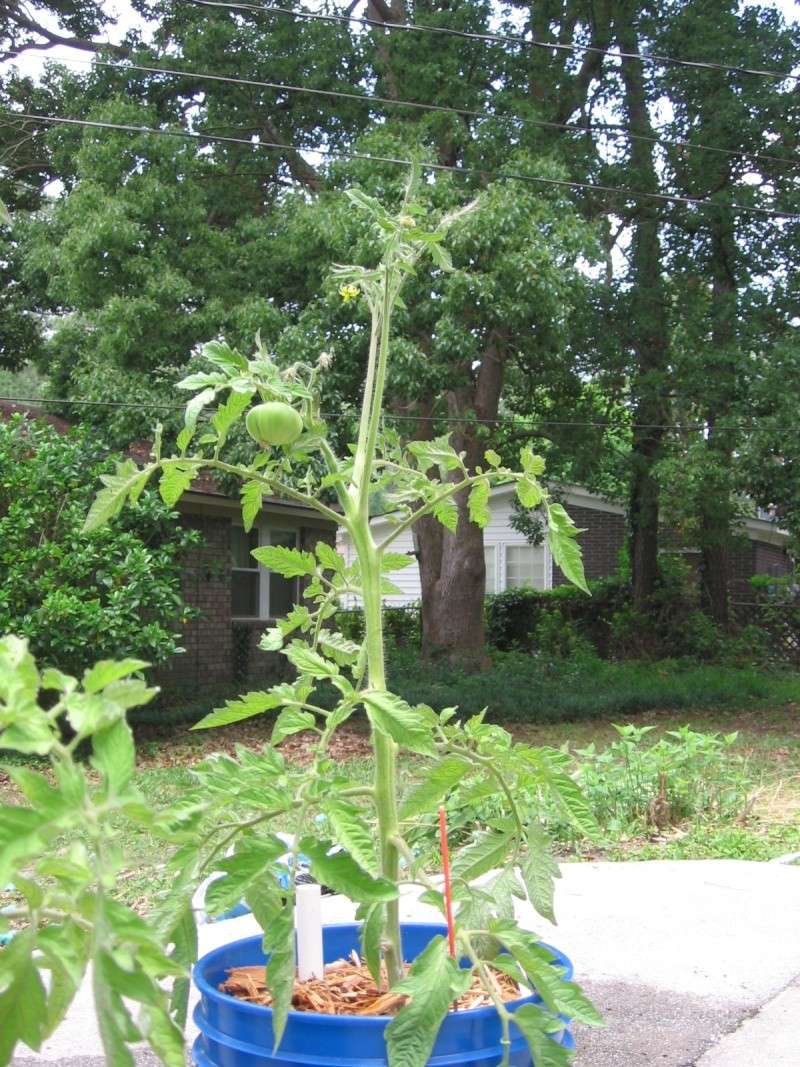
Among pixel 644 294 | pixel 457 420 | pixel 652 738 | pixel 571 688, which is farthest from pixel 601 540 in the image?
pixel 652 738

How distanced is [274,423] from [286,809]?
610mm

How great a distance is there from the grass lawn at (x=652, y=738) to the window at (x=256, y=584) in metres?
2.97

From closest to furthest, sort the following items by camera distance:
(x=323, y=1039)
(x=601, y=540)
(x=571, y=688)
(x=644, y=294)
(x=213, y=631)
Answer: (x=323, y=1039) → (x=213, y=631) → (x=571, y=688) → (x=644, y=294) → (x=601, y=540)

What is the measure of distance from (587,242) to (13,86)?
8359mm

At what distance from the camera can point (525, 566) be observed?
2617cm

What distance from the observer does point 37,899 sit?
3.76ft

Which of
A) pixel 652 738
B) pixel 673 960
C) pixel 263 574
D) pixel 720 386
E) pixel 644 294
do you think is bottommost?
pixel 652 738

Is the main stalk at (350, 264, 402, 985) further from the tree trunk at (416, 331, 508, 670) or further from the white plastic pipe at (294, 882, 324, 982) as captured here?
the tree trunk at (416, 331, 508, 670)

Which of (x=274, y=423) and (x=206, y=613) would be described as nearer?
(x=274, y=423)

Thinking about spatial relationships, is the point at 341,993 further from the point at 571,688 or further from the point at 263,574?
the point at 263,574

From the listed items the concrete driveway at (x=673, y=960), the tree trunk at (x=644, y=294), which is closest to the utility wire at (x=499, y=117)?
the tree trunk at (x=644, y=294)

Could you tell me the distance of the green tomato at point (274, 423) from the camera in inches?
71.2

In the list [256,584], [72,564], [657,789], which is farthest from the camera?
[256,584]

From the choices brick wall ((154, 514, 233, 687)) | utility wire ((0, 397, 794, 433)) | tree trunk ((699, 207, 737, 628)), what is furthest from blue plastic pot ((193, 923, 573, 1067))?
tree trunk ((699, 207, 737, 628))
